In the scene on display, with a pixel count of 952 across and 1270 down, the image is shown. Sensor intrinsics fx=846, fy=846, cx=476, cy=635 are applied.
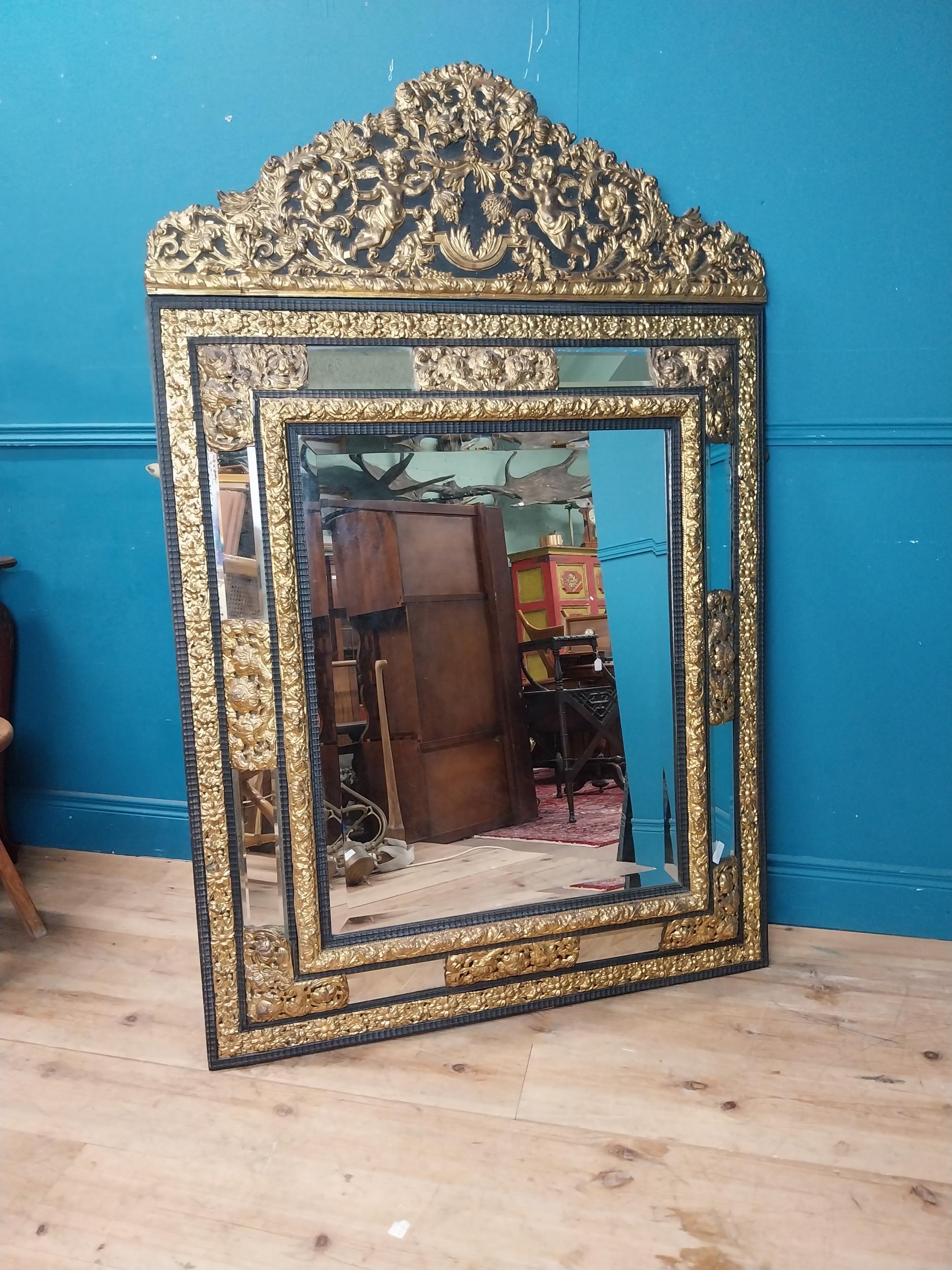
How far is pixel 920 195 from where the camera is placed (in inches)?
66.0

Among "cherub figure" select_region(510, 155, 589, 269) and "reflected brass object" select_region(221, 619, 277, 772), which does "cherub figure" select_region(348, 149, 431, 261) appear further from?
"reflected brass object" select_region(221, 619, 277, 772)

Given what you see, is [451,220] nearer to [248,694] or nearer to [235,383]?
[235,383]

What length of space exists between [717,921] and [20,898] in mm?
1506

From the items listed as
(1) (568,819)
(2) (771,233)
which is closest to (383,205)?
(2) (771,233)

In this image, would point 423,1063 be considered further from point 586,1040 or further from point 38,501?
point 38,501

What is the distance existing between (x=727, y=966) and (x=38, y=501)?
1967 millimetres

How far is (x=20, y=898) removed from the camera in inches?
73.6

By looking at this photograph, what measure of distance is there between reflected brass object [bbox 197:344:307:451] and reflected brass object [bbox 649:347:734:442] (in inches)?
27.4

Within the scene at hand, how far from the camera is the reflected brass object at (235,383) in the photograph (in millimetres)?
1422

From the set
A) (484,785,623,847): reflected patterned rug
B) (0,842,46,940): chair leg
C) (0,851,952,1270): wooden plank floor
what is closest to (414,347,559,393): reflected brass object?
(484,785,623,847): reflected patterned rug

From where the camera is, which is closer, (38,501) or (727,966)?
(727,966)

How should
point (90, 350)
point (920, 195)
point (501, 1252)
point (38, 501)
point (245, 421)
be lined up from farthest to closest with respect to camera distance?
point (38, 501)
point (90, 350)
point (920, 195)
point (245, 421)
point (501, 1252)

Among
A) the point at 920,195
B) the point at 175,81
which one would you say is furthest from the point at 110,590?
the point at 920,195

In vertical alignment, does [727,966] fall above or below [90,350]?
below
